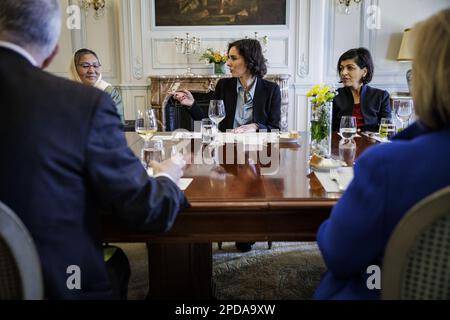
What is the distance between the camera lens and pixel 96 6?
516cm

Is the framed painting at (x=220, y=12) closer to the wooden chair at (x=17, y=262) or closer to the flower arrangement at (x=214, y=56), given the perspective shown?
the flower arrangement at (x=214, y=56)

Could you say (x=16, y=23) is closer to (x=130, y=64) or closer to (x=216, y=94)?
(x=216, y=94)

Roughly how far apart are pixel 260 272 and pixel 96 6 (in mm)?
4142

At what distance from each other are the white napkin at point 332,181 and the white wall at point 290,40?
383cm

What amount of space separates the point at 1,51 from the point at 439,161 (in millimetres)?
943

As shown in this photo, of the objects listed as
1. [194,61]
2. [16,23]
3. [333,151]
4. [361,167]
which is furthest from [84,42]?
[361,167]

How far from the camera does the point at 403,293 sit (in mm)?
841

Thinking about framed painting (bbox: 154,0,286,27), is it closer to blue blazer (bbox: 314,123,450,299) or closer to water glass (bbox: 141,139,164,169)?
water glass (bbox: 141,139,164,169)

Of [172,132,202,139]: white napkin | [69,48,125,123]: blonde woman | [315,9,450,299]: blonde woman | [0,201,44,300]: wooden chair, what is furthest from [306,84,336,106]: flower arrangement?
[69,48,125,123]: blonde woman

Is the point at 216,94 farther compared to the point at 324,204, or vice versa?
the point at 216,94

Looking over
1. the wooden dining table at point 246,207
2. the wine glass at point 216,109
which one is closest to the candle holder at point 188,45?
the wine glass at point 216,109

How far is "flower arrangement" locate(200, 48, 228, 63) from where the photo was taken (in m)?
4.97

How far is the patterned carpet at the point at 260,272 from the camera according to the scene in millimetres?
2145

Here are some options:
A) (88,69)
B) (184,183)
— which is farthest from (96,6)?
(184,183)
